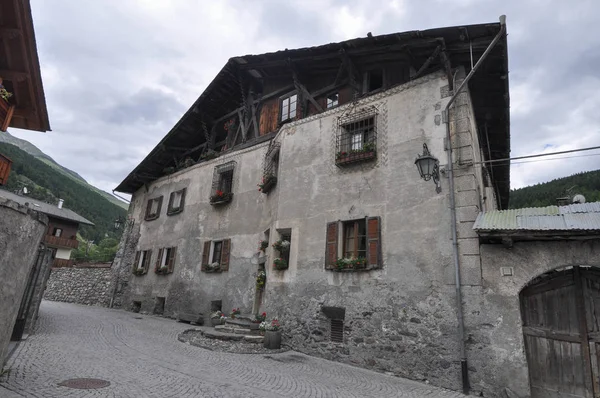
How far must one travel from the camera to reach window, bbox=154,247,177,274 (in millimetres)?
16734

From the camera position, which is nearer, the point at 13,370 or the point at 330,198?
the point at 13,370

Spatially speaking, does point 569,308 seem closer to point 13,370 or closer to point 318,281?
point 318,281

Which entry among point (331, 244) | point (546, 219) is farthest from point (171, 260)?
point (546, 219)

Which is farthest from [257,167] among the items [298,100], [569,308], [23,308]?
[569,308]

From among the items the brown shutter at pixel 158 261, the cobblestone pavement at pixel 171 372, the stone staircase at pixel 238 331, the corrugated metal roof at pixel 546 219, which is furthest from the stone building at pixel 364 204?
the brown shutter at pixel 158 261

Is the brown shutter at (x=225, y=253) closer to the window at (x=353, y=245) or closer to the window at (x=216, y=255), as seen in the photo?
the window at (x=216, y=255)

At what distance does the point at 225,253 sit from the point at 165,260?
4.95 meters

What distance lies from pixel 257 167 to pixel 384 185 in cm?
640

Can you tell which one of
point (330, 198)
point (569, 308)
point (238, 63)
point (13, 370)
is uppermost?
point (238, 63)

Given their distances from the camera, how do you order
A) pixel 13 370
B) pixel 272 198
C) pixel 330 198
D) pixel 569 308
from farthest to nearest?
pixel 272 198 < pixel 330 198 < pixel 569 308 < pixel 13 370

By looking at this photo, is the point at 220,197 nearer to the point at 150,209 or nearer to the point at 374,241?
the point at 150,209

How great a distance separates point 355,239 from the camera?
9.84 metres

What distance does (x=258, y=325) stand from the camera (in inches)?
422

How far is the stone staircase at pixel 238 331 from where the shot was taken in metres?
10.2
